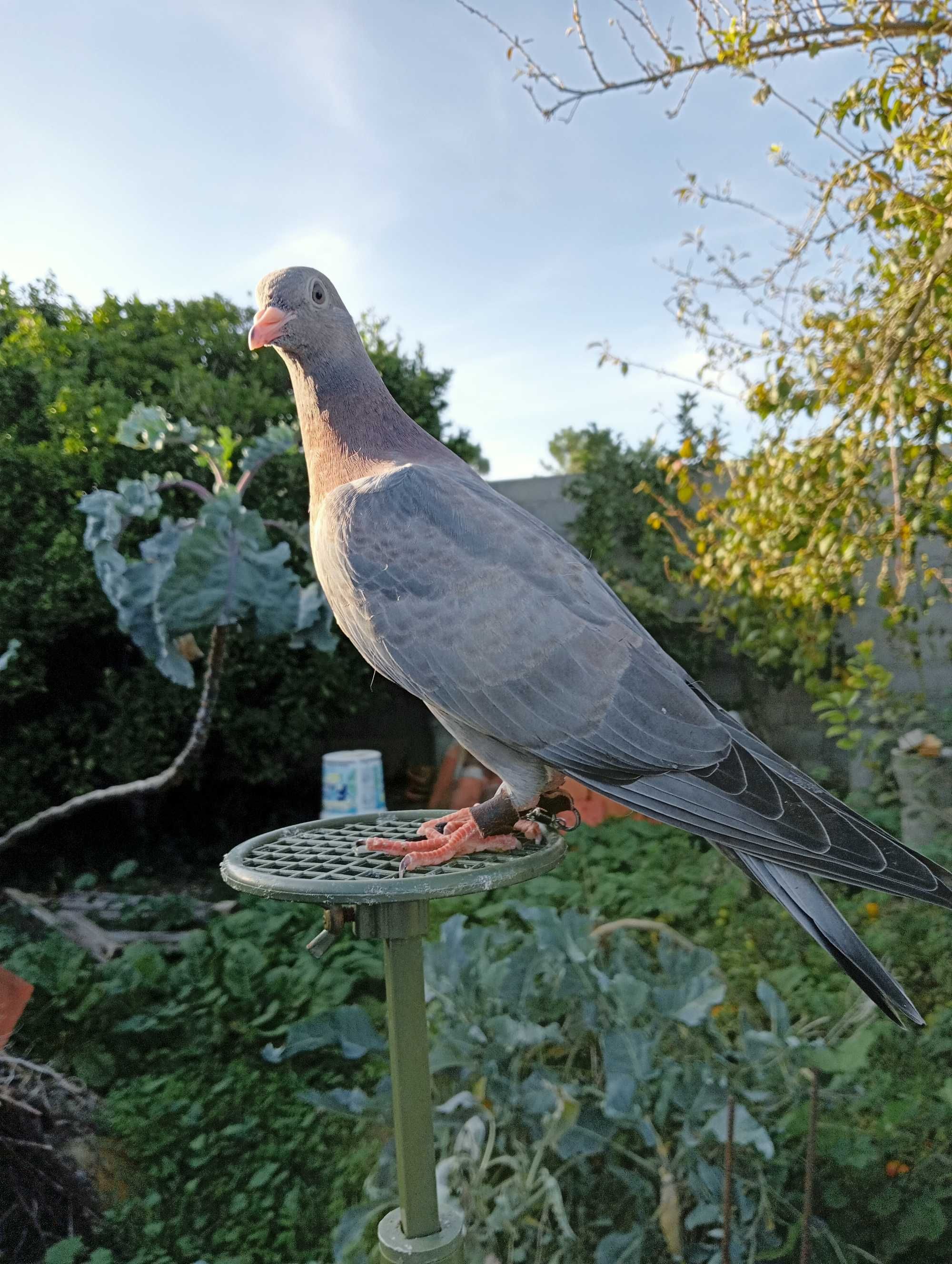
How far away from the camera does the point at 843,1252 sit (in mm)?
1804

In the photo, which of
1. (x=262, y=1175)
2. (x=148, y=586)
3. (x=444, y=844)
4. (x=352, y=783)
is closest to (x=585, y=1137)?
(x=444, y=844)

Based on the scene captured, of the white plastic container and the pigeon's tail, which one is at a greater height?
the pigeon's tail

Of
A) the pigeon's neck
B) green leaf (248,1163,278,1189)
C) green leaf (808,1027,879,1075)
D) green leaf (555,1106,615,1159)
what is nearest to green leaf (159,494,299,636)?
the pigeon's neck

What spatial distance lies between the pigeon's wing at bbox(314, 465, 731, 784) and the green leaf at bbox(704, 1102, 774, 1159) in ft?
2.71

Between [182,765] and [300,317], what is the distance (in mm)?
2002

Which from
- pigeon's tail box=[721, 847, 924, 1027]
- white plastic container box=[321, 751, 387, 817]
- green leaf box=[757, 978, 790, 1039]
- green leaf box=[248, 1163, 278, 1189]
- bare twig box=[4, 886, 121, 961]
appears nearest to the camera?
pigeon's tail box=[721, 847, 924, 1027]

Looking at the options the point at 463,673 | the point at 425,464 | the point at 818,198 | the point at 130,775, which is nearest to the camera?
the point at 463,673

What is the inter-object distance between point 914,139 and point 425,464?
1832mm

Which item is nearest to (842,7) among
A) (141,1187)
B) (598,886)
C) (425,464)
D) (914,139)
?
(914,139)

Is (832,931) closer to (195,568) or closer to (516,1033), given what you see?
(516,1033)

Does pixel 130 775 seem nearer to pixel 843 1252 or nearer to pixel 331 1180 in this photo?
pixel 331 1180

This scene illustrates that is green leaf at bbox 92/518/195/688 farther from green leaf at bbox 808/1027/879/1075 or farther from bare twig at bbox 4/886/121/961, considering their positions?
green leaf at bbox 808/1027/879/1075

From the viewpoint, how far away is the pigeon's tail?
109cm

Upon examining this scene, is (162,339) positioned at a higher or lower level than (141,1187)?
higher
